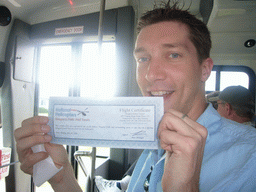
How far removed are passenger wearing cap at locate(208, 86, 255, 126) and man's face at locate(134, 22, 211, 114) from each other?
1562 millimetres

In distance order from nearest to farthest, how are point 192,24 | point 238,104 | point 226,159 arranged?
point 226,159 → point 192,24 → point 238,104

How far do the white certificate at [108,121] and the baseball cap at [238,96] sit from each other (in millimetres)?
1987

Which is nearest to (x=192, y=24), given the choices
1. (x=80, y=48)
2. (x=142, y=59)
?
(x=142, y=59)

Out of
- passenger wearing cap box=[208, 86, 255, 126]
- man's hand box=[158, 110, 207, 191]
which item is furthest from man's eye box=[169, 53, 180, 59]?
passenger wearing cap box=[208, 86, 255, 126]

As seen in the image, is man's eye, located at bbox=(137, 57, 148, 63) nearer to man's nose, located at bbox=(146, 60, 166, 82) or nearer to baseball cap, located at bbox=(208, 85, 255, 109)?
man's nose, located at bbox=(146, 60, 166, 82)

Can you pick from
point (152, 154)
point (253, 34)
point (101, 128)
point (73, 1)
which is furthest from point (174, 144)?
point (253, 34)

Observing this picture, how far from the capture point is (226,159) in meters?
0.74

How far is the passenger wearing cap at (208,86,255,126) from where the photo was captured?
7.13 feet

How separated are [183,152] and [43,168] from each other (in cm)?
77

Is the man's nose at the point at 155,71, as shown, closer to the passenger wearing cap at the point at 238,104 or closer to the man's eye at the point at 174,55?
the man's eye at the point at 174,55

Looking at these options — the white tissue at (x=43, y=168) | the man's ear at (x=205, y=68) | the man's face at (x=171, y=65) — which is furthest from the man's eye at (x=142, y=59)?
the white tissue at (x=43, y=168)

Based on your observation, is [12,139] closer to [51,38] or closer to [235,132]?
[51,38]

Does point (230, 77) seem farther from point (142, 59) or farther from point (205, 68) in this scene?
point (142, 59)

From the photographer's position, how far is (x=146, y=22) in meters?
1.13
